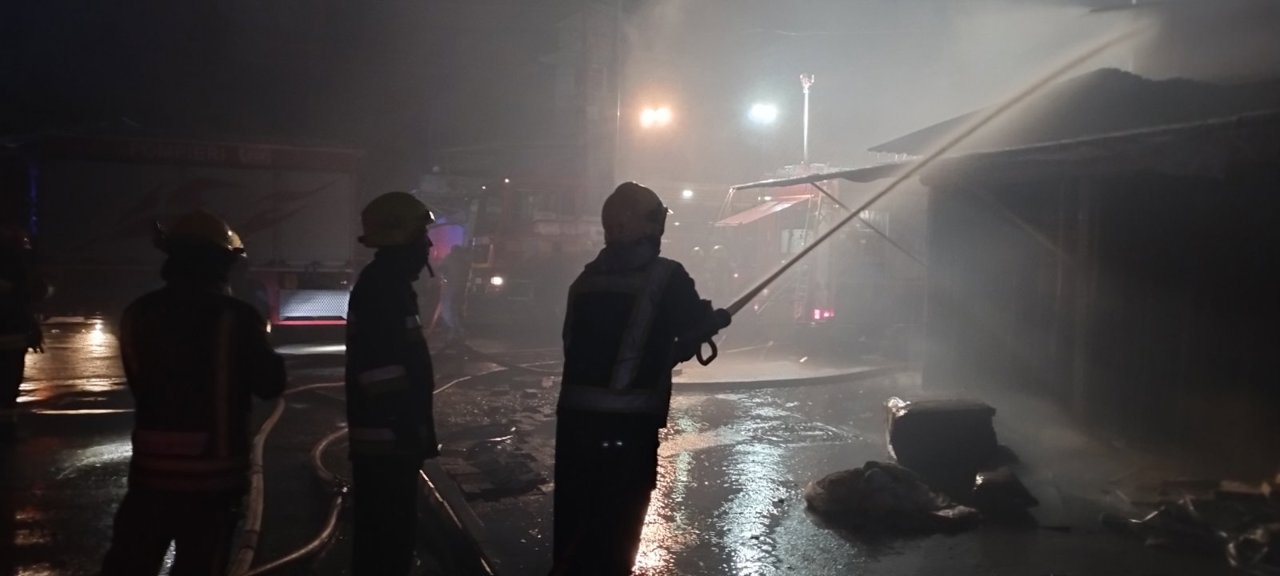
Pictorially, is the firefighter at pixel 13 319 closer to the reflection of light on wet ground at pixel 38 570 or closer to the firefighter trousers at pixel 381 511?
the reflection of light on wet ground at pixel 38 570

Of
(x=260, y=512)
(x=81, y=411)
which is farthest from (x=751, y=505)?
(x=81, y=411)

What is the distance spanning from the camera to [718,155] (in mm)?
44562

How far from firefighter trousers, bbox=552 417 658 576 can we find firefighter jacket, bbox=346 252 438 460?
2.16ft

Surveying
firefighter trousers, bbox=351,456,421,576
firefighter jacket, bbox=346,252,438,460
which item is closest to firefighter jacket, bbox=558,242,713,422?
firefighter jacket, bbox=346,252,438,460

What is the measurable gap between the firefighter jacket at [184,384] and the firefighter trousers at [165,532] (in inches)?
1.6

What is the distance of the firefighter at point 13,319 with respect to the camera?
743cm

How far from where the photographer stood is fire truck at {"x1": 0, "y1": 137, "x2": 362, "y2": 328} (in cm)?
1329

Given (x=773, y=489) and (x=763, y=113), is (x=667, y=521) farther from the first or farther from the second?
(x=763, y=113)

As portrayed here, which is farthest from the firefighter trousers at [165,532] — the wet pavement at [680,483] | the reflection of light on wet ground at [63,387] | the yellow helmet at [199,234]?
the reflection of light on wet ground at [63,387]

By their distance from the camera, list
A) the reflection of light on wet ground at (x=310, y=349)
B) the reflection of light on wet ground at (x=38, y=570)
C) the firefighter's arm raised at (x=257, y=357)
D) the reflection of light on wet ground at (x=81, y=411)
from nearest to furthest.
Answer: the firefighter's arm raised at (x=257, y=357) → the reflection of light on wet ground at (x=38, y=570) → the reflection of light on wet ground at (x=81, y=411) → the reflection of light on wet ground at (x=310, y=349)

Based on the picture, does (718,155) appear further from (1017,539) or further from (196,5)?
(1017,539)

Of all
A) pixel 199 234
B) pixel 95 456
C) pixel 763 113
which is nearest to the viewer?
pixel 199 234

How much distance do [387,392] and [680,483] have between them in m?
3.61

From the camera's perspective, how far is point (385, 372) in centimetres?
364
